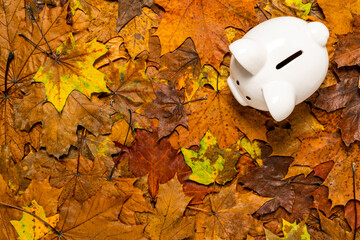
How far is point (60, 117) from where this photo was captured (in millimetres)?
1225

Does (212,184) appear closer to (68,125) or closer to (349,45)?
(68,125)

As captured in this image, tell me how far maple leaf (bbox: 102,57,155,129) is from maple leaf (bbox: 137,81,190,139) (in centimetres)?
2

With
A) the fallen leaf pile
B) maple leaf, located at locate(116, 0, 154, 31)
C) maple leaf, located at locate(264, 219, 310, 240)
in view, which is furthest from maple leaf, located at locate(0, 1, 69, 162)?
maple leaf, located at locate(264, 219, 310, 240)

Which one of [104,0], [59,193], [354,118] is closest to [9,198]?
[59,193]

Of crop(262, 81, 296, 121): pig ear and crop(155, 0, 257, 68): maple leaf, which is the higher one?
crop(155, 0, 257, 68): maple leaf

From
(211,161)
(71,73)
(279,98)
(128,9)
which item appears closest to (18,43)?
(71,73)

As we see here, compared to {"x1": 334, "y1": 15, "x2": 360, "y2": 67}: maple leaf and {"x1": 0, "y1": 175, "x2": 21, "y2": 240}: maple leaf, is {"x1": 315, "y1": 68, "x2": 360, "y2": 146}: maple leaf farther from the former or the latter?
{"x1": 0, "y1": 175, "x2": 21, "y2": 240}: maple leaf

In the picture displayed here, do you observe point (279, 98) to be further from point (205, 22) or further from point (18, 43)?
point (18, 43)

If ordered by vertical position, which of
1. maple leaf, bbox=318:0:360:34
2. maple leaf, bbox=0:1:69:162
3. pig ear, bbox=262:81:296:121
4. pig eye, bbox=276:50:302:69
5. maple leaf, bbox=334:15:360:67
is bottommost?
maple leaf, bbox=334:15:360:67

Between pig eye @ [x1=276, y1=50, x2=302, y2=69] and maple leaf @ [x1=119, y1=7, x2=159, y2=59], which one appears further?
maple leaf @ [x1=119, y1=7, x2=159, y2=59]

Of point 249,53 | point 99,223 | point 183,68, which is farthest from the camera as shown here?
point 183,68

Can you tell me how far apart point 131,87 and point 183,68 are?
0.20m

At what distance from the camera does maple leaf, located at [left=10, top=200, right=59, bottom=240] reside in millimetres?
1200

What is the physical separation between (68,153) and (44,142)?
9cm
